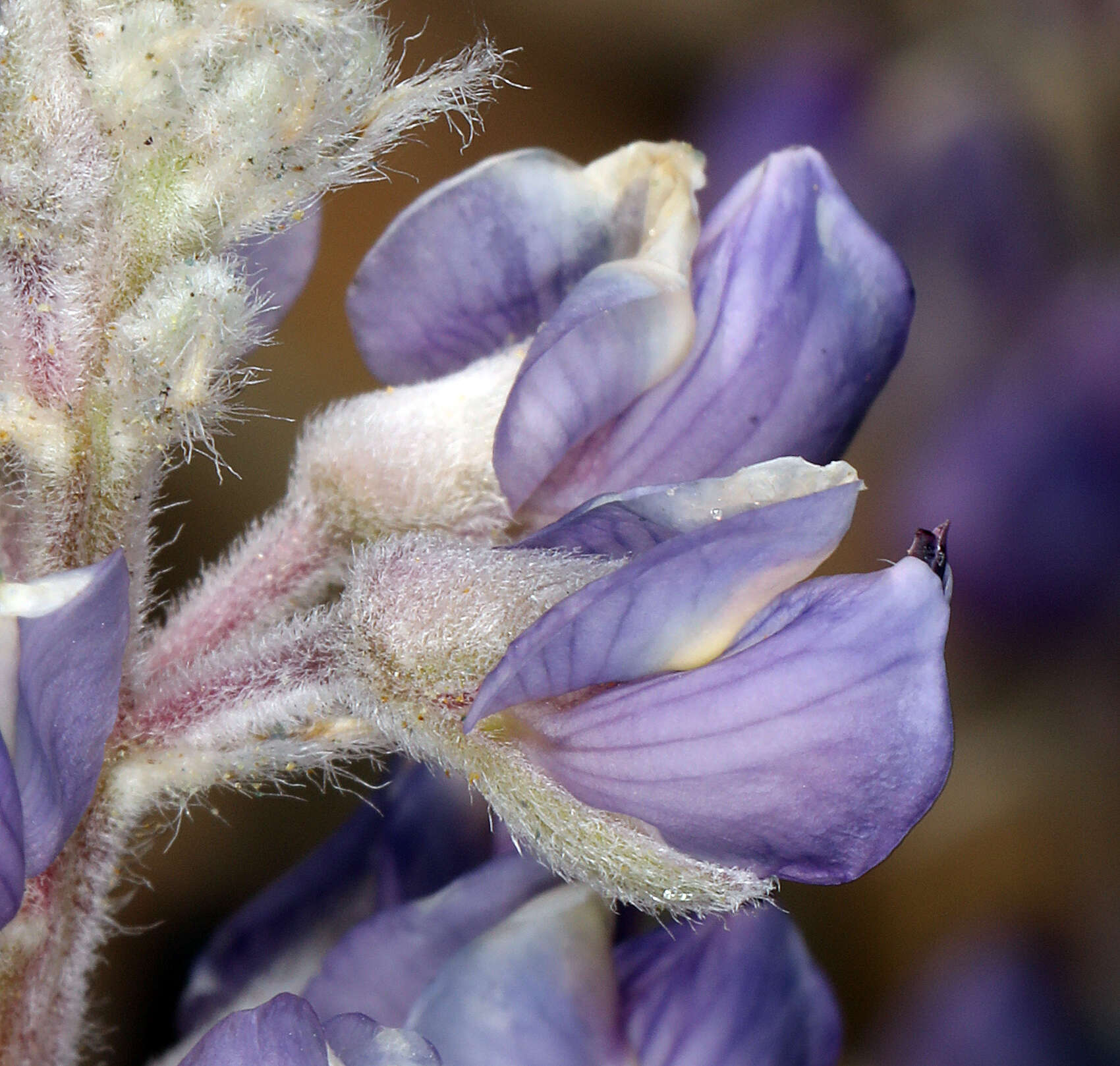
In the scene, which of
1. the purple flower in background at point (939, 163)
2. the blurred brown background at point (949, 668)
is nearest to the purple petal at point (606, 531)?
the blurred brown background at point (949, 668)

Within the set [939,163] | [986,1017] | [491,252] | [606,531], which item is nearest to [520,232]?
[491,252]

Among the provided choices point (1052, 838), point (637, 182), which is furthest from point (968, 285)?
point (637, 182)

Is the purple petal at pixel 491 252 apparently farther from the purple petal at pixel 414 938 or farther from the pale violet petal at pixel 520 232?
the purple petal at pixel 414 938

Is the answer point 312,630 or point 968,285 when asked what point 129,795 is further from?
point 968,285

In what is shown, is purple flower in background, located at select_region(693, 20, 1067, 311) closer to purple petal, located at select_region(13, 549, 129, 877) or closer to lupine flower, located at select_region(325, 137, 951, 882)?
lupine flower, located at select_region(325, 137, 951, 882)

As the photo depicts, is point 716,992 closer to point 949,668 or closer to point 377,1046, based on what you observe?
point 377,1046
